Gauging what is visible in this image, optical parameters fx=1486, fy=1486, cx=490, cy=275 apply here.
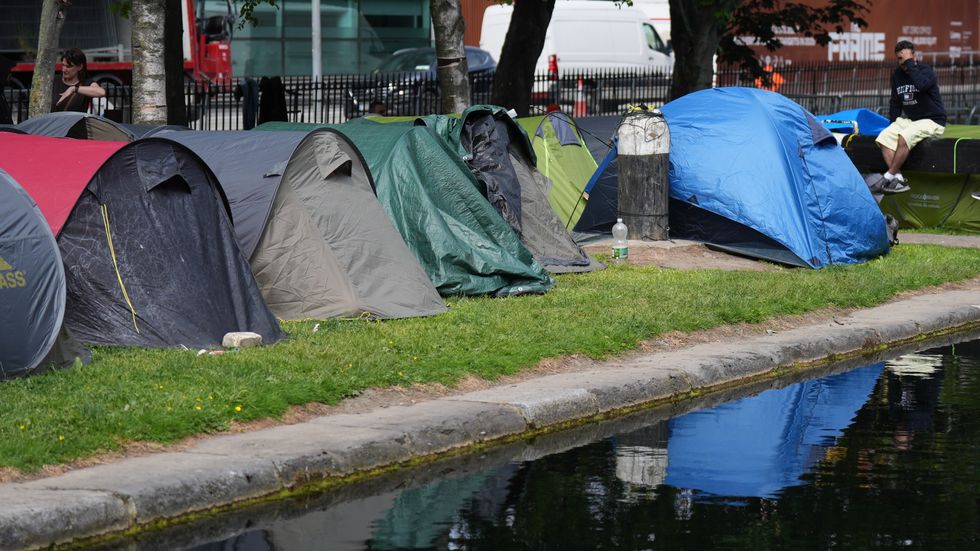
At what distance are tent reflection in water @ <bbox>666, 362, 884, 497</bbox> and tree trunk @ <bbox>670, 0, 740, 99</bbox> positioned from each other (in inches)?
585

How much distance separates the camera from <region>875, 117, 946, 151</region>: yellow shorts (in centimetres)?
1675

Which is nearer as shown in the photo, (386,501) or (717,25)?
(386,501)

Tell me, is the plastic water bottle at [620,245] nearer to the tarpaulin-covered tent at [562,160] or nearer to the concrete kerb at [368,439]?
the tarpaulin-covered tent at [562,160]

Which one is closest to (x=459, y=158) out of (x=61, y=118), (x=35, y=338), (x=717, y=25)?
(x=61, y=118)

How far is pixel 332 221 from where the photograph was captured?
10.8 meters

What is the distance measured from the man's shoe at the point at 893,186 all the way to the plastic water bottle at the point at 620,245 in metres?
3.87

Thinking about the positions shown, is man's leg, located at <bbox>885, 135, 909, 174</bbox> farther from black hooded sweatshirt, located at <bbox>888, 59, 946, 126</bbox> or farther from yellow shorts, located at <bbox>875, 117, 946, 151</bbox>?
black hooded sweatshirt, located at <bbox>888, 59, 946, 126</bbox>

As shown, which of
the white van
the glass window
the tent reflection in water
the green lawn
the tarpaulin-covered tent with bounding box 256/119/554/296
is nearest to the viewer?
the tent reflection in water

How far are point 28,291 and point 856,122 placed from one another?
1321 centimetres

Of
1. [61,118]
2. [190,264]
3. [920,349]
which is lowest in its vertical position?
[920,349]

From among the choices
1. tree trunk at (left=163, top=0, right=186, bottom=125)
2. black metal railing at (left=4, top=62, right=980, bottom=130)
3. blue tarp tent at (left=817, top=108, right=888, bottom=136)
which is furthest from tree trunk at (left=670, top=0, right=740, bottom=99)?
tree trunk at (left=163, top=0, right=186, bottom=125)

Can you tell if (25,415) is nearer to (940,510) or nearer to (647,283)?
(940,510)

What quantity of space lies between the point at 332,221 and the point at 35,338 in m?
3.07

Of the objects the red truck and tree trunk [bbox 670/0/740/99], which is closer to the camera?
tree trunk [bbox 670/0/740/99]
